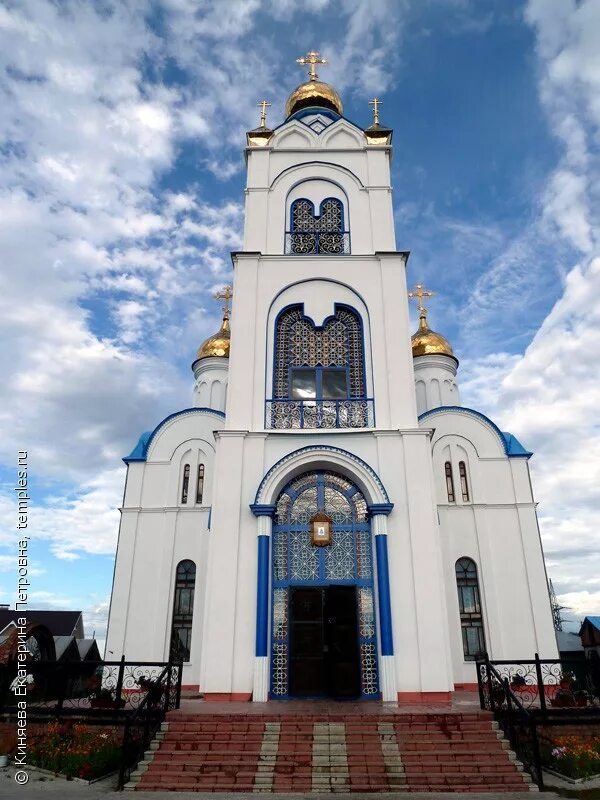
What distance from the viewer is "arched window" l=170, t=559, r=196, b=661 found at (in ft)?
43.4

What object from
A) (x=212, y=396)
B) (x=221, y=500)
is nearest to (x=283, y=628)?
(x=221, y=500)

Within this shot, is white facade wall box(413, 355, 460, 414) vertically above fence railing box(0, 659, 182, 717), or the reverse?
white facade wall box(413, 355, 460, 414)

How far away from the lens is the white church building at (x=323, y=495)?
30.4 feet

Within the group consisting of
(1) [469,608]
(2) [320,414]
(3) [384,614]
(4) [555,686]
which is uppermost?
(2) [320,414]

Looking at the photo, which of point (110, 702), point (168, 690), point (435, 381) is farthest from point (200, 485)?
point (435, 381)

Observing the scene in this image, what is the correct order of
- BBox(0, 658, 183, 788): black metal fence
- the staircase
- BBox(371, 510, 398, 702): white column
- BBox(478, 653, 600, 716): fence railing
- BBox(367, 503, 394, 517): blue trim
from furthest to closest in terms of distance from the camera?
BBox(367, 503, 394, 517): blue trim < BBox(478, 653, 600, 716): fence railing < BBox(371, 510, 398, 702): white column < BBox(0, 658, 183, 788): black metal fence < the staircase

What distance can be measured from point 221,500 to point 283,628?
2.42 meters

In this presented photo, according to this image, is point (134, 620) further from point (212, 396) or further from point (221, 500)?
point (212, 396)

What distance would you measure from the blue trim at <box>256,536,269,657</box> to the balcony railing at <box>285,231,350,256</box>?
651 cm

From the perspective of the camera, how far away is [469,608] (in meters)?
13.6

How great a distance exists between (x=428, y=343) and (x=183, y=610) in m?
11.1

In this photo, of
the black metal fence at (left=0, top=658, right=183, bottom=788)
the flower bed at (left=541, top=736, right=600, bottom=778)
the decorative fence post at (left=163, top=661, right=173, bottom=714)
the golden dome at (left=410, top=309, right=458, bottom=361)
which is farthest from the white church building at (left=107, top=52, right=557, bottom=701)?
the golden dome at (left=410, top=309, right=458, bottom=361)

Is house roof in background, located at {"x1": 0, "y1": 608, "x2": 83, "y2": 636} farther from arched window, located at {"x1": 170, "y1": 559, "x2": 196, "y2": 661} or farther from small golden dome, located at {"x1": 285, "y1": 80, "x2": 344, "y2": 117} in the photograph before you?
small golden dome, located at {"x1": 285, "y1": 80, "x2": 344, "y2": 117}

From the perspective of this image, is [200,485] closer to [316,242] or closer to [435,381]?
[316,242]
